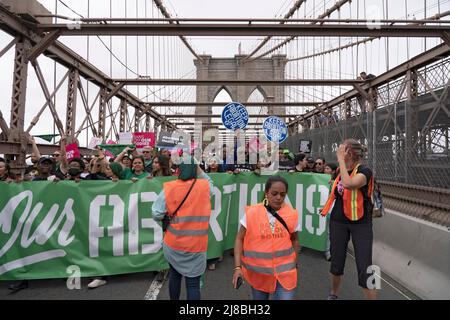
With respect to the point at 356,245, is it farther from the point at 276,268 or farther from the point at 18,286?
the point at 18,286

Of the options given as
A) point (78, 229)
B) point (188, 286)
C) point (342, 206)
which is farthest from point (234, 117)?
point (188, 286)

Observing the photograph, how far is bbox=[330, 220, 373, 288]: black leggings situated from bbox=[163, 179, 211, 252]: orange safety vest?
1.33m

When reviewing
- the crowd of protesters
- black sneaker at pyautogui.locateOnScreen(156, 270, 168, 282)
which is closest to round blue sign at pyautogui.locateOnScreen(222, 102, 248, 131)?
the crowd of protesters

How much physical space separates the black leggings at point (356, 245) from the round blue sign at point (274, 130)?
198 inches

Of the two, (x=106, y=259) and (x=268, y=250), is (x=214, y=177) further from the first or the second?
(x=268, y=250)

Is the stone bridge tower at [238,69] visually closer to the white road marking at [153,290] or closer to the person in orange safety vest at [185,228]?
the white road marking at [153,290]

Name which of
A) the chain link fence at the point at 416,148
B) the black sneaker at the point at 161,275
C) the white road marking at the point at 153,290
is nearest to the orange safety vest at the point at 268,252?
the white road marking at the point at 153,290

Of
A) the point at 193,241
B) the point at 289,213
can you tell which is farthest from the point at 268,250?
→ the point at 193,241

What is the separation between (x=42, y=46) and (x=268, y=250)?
315 inches

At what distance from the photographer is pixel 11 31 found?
718 cm

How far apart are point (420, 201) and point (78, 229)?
474cm

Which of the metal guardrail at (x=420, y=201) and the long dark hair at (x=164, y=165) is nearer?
the metal guardrail at (x=420, y=201)

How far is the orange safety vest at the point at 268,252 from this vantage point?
2.28m

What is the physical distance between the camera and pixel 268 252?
229 cm
